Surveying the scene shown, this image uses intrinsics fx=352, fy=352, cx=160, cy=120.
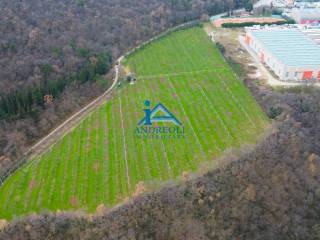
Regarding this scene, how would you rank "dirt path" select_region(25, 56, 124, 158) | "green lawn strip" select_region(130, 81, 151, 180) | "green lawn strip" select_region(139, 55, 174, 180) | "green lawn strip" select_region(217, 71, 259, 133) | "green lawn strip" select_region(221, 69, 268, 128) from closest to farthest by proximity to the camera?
"green lawn strip" select_region(139, 55, 174, 180) → "green lawn strip" select_region(130, 81, 151, 180) → "dirt path" select_region(25, 56, 124, 158) → "green lawn strip" select_region(217, 71, 259, 133) → "green lawn strip" select_region(221, 69, 268, 128)

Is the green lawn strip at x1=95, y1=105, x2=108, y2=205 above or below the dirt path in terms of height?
below

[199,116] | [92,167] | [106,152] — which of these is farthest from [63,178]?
[199,116]

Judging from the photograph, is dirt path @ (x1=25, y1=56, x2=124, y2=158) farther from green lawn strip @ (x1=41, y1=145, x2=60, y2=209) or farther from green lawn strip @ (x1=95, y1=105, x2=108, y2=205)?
green lawn strip @ (x1=95, y1=105, x2=108, y2=205)

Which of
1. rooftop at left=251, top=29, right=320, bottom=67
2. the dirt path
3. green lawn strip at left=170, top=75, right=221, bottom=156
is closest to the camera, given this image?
the dirt path

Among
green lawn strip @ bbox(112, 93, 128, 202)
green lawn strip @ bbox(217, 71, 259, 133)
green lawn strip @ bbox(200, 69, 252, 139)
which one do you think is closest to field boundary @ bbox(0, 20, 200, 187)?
green lawn strip @ bbox(112, 93, 128, 202)

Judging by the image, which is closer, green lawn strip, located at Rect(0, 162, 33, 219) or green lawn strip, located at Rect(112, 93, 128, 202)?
green lawn strip, located at Rect(0, 162, 33, 219)

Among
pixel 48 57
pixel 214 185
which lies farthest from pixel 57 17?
pixel 214 185
